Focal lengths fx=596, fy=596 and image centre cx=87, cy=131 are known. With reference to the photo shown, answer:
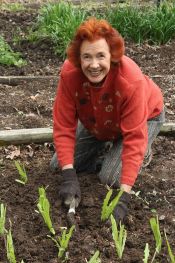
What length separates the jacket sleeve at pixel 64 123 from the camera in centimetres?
401

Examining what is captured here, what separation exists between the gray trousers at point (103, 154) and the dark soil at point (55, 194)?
99mm

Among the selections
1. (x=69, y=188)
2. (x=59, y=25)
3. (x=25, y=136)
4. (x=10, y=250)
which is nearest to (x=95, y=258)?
(x=10, y=250)

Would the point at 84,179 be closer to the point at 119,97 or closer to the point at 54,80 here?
the point at 119,97

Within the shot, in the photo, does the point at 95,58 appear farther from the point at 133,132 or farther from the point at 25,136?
the point at 25,136

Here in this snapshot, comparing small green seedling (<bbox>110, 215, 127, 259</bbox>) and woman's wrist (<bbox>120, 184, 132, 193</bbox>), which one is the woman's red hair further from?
small green seedling (<bbox>110, 215, 127, 259</bbox>)

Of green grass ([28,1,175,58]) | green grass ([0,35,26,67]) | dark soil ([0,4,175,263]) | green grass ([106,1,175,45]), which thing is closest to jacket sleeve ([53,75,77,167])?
dark soil ([0,4,175,263])

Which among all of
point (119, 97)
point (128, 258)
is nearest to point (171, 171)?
point (119, 97)

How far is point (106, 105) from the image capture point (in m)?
3.92

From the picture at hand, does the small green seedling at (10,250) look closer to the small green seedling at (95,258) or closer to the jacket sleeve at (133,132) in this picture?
the small green seedling at (95,258)

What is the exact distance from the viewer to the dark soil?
348 cm

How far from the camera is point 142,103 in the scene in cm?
379

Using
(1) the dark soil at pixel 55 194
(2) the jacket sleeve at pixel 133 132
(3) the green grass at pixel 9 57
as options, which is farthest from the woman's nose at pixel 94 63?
(3) the green grass at pixel 9 57

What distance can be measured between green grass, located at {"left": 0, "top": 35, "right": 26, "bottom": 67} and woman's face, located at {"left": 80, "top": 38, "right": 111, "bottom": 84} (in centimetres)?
296

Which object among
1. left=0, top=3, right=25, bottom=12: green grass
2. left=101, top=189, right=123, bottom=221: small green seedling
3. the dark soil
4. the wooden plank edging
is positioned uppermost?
left=101, top=189, right=123, bottom=221: small green seedling
